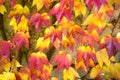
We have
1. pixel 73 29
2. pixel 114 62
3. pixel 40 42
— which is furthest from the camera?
pixel 114 62

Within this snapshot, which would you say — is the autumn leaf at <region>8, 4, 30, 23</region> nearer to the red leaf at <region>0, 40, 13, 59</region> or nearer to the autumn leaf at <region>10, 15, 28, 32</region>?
the autumn leaf at <region>10, 15, 28, 32</region>

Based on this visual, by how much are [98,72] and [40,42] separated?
47 cm

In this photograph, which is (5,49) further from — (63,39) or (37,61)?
(63,39)

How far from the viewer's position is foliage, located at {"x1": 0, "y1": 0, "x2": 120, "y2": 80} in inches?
59.7

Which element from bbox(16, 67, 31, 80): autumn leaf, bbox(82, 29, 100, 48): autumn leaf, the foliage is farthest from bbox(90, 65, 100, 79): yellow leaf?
bbox(16, 67, 31, 80): autumn leaf

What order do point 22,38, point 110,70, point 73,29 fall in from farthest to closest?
point 110,70 → point 22,38 → point 73,29

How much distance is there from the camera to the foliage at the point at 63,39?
1.52 m

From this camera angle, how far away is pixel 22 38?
1646 mm

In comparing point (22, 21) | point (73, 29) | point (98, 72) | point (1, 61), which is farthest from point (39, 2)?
point (98, 72)

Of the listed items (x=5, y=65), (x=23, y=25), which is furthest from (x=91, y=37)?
(x=5, y=65)

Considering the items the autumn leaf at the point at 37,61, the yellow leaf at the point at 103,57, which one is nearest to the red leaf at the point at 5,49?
the autumn leaf at the point at 37,61

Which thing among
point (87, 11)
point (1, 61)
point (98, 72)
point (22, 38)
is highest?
point (87, 11)

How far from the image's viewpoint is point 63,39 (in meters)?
1.66

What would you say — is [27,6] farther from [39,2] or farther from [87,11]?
[87,11]
